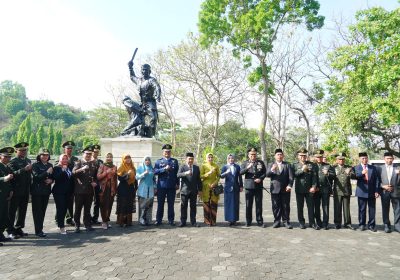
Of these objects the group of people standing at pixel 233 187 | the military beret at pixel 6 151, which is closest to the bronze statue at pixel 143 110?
the group of people standing at pixel 233 187

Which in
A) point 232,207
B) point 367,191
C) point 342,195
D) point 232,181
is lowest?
point 232,207

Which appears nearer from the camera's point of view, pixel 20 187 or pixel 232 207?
pixel 20 187

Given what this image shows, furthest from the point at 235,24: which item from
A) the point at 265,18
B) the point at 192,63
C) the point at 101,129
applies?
the point at 101,129

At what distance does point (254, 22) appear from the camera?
18250mm

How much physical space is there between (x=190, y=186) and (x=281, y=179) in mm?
2223

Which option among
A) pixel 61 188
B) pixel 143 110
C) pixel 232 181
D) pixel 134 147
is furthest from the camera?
pixel 143 110

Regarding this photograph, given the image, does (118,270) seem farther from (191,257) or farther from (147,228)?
(147,228)

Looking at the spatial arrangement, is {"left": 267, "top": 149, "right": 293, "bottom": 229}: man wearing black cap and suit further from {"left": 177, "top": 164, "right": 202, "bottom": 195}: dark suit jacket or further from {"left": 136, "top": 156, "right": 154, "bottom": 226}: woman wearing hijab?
{"left": 136, "top": 156, "right": 154, "bottom": 226}: woman wearing hijab

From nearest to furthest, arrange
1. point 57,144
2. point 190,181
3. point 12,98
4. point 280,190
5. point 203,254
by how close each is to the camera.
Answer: point 203,254 → point 280,190 → point 190,181 → point 57,144 → point 12,98

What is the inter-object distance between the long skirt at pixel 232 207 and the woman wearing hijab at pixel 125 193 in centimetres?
229

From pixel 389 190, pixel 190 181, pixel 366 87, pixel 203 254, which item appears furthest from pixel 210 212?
pixel 366 87

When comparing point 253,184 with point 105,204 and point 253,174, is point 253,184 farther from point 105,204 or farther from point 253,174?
point 105,204

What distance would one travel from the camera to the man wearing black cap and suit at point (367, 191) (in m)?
6.90

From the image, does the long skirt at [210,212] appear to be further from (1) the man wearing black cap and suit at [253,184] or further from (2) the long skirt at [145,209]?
(2) the long skirt at [145,209]
